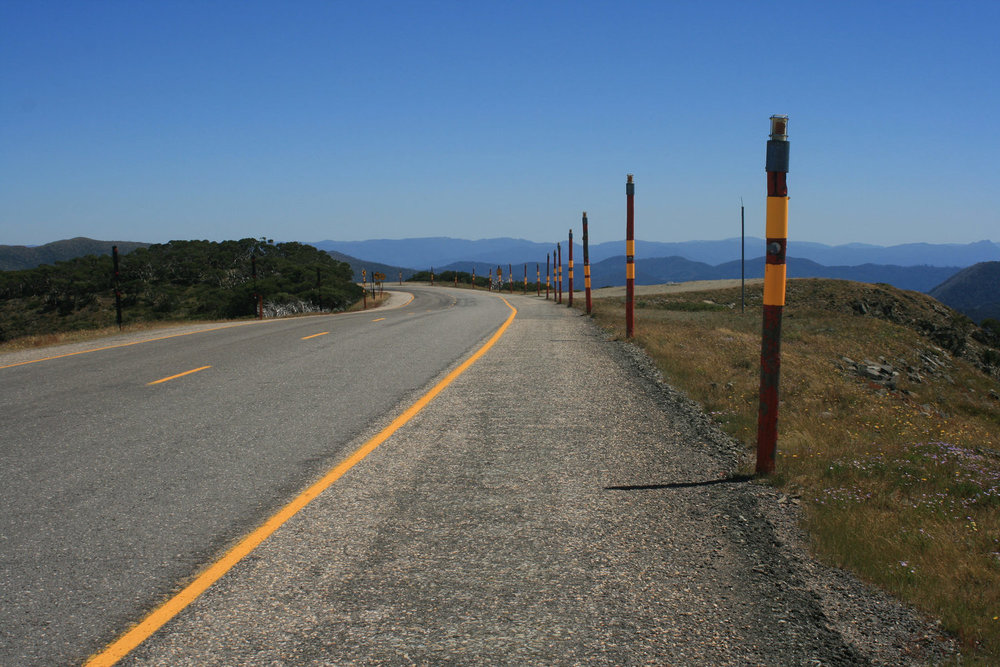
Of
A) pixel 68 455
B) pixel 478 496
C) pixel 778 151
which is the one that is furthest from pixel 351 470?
pixel 778 151

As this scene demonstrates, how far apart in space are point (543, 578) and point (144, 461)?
3.78 metres

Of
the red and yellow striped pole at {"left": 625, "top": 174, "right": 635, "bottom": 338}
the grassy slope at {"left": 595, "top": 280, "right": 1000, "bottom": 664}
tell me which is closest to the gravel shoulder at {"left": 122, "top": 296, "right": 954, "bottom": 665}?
the grassy slope at {"left": 595, "top": 280, "right": 1000, "bottom": 664}

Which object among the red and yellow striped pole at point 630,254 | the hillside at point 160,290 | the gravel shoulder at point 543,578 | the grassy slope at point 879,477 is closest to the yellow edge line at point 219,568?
the gravel shoulder at point 543,578

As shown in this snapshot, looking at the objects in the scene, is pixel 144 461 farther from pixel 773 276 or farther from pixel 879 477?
pixel 879 477

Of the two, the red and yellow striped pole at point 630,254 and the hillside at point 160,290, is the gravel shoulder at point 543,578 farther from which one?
the hillside at point 160,290

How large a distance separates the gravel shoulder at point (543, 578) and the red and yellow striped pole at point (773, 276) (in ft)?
1.22

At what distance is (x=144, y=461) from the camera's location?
5.58m

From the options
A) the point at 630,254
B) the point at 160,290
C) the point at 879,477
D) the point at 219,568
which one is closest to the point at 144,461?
the point at 219,568

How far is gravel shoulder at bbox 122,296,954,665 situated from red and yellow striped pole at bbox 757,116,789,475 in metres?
0.37

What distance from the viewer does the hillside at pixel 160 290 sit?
4269cm

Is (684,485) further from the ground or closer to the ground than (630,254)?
closer to the ground

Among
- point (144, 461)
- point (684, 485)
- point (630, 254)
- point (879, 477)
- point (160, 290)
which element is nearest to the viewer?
point (684, 485)

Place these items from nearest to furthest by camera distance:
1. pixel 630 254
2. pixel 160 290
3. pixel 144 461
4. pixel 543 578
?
pixel 543 578, pixel 144 461, pixel 630 254, pixel 160 290

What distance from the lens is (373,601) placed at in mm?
3184
